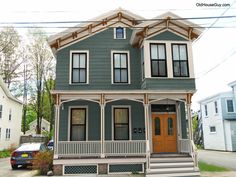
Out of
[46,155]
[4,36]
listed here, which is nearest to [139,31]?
[46,155]

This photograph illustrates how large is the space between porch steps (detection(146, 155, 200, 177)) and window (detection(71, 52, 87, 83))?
5991 millimetres

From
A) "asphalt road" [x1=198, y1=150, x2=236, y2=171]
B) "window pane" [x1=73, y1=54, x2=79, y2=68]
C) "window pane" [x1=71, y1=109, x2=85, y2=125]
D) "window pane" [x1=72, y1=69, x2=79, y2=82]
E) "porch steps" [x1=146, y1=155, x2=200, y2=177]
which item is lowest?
"asphalt road" [x1=198, y1=150, x2=236, y2=171]

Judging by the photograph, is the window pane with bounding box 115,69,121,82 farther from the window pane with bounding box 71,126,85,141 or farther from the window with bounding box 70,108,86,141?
the window pane with bounding box 71,126,85,141

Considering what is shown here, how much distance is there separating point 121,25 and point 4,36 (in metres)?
21.4

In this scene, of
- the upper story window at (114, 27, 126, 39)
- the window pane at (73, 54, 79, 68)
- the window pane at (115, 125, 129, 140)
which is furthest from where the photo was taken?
the upper story window at (114, 27, 126, 39)

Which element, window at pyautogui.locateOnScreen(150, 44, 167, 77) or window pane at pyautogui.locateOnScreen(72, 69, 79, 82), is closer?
window at pyautogui.locateOnScreen(150, 44, 167, 77)

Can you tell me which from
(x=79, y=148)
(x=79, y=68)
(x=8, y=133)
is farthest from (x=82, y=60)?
(x=8, y=133)

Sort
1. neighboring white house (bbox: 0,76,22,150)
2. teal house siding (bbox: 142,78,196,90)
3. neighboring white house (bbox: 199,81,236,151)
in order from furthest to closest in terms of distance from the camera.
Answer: neighboring white house (bbox: 199,81,236,151) → neighboring white house (bbox: 0,76,22,150) → teal house siding (bbox: 142,78,196,90)

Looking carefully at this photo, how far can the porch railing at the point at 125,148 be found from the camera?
13.5m

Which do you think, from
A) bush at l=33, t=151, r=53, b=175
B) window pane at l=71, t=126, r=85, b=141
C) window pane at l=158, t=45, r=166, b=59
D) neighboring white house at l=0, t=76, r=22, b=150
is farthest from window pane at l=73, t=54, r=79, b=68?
neighboring white house at l=0, t=76, r=22, b=150

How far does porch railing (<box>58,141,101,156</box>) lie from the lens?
43.8ft

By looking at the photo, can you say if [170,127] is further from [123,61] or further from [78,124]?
[78,124]

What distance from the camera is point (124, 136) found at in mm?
14773

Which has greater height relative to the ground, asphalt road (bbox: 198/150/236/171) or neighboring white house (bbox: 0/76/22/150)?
neighboring white house (bbox: 0/76/22/150)
